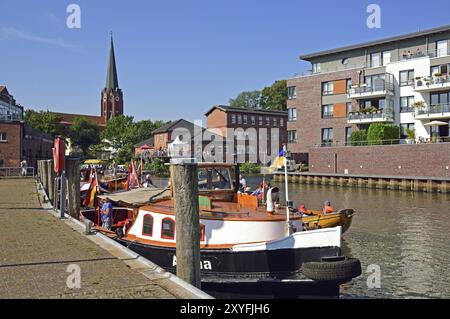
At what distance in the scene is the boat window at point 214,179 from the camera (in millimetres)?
14610

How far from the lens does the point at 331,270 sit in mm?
10383

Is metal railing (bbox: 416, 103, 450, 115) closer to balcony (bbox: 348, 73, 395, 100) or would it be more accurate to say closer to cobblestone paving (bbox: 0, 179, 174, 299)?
balcony (bbox: 348, 73, 395, 100)

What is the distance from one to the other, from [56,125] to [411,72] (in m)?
73.5

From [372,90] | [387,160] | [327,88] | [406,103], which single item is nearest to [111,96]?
[327,88]

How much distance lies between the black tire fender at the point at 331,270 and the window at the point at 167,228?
4022 mm

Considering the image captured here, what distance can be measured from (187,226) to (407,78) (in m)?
50.3

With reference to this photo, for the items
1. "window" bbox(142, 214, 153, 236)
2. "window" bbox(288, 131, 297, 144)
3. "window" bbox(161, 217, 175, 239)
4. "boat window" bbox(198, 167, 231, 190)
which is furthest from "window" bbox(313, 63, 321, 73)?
"window" bbox(161, 217, 175, 239)

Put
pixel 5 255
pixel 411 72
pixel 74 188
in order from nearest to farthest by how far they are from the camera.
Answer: pixel 5 255 < pixel 74 188 < pixel 411 72

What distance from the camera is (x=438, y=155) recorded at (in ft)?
140

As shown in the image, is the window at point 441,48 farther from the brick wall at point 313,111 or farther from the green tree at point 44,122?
the green tree at point 44,122

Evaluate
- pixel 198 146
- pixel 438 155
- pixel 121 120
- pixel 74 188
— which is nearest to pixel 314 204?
pixel 438 155

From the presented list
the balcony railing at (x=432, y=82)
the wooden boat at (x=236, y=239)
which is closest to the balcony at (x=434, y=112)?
the balcony railing at (x=432, y=82)

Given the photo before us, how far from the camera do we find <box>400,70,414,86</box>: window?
2037 inches
